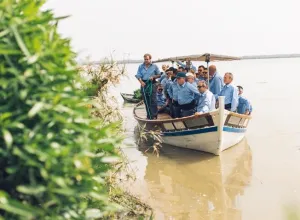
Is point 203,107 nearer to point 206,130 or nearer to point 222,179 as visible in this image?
point 206,130

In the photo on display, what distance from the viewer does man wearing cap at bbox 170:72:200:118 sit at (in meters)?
9.73

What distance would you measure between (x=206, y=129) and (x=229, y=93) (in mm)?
1182

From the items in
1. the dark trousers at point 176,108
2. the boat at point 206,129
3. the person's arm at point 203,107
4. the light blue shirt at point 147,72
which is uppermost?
the light blue shirt at point 147,72

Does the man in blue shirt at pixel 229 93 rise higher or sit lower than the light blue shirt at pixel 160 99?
higher

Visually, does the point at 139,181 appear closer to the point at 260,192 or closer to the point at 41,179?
the point at 260,192

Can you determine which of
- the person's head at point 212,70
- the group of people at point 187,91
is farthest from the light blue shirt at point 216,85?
the person's head at point 212,70

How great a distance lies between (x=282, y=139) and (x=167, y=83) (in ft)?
13.6

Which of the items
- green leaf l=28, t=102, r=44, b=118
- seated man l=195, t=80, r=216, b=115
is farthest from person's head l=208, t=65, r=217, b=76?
green leaf l=28, t=102, r=44, b=118

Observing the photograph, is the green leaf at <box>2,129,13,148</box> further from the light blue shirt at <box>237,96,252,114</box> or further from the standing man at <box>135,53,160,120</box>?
the light blue shirt at <box>237,96,252,114</box>

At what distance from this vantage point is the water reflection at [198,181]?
6.63 metres

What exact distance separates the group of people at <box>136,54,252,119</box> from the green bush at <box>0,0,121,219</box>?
23.8ft

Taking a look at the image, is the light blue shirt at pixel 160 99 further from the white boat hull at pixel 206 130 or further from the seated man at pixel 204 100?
the seated man at pixel 204 100

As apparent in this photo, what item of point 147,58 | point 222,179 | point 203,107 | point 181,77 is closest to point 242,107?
point 203,107

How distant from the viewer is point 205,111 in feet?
31.4
